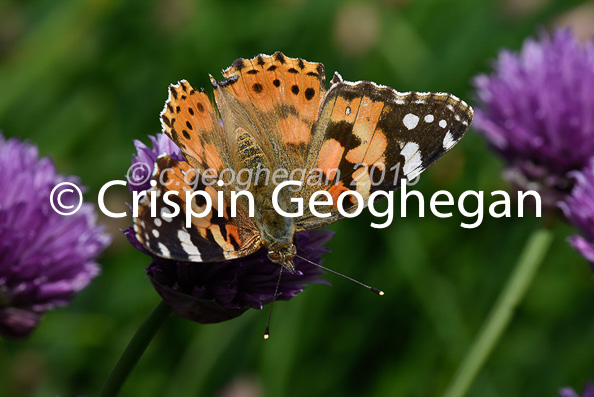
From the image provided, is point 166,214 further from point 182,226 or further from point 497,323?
point 497,323

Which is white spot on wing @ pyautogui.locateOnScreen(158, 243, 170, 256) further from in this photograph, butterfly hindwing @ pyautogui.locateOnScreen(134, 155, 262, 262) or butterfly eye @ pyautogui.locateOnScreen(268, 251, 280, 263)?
butterfly eye @ pyautogui.locateOnScreen(268, 251, 280, 263)

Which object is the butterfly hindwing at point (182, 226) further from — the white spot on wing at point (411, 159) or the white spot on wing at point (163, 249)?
the white spot on wing at point (411, 159)

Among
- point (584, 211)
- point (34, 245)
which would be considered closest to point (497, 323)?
point (584, 211)

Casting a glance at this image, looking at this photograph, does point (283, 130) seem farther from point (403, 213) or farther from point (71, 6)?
point (71, 6)

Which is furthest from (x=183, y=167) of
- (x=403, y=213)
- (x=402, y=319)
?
(x=402, y=319)

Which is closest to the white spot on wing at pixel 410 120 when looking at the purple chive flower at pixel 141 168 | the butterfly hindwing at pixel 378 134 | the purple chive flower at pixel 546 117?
the butterfly hindwing at pixel 378 134

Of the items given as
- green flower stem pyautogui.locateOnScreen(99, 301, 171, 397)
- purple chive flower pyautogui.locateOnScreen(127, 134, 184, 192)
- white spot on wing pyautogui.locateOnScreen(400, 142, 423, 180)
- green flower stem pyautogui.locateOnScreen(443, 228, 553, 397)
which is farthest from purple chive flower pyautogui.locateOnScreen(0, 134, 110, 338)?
green flower stem pyautogui.locateOnScreen(443, 228, 553, 397)
